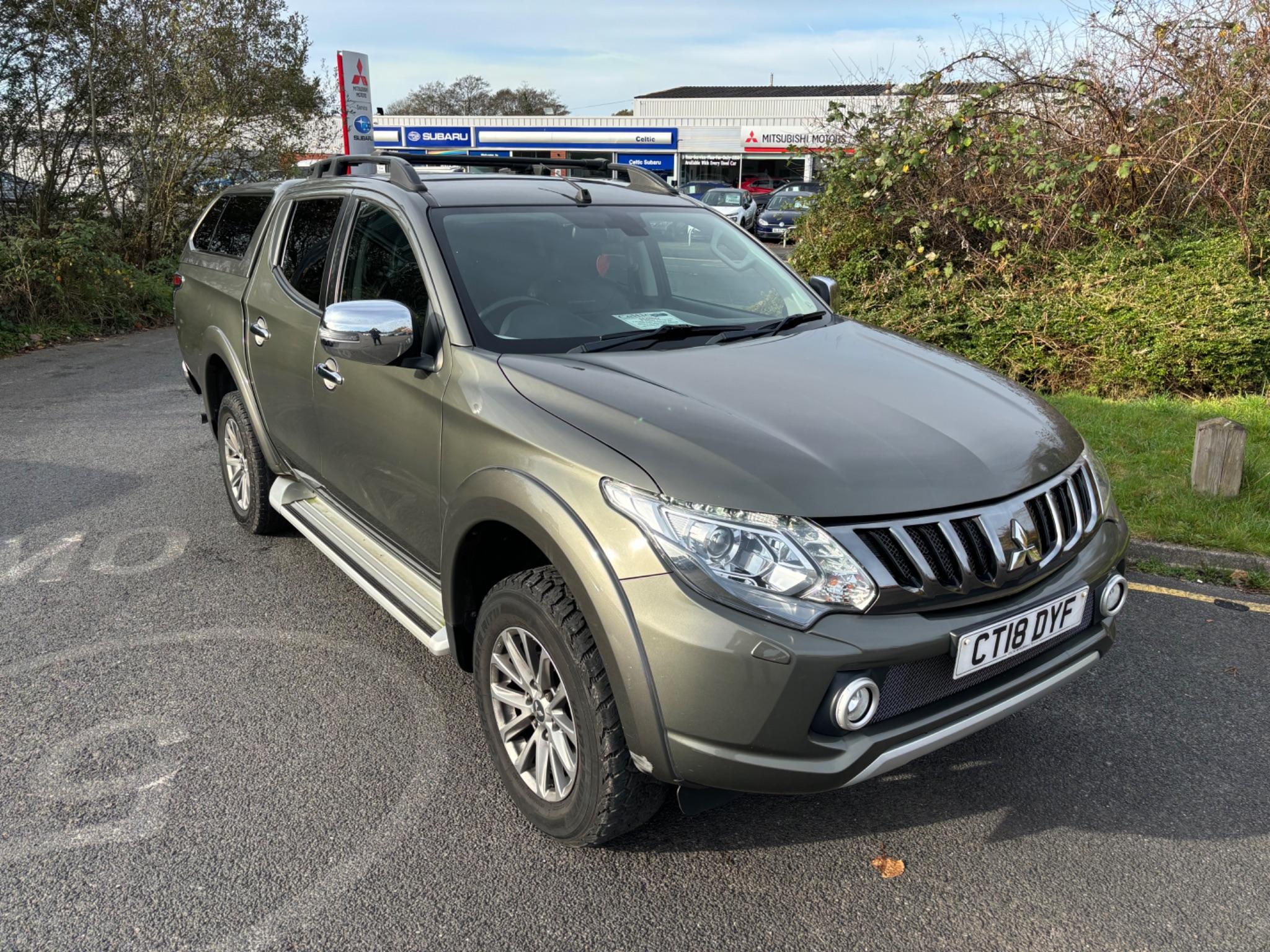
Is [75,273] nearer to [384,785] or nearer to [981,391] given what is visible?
[384,785]

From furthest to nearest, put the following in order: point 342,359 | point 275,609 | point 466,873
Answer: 1. point 275,609
2. point 342,359
3. point 466,873

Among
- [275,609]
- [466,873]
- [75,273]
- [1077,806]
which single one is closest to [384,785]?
[466,873]

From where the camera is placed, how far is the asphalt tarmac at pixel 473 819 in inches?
96.1

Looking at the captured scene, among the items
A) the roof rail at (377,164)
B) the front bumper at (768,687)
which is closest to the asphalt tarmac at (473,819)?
the front bumper at (768,687)

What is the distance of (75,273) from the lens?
1164 cm

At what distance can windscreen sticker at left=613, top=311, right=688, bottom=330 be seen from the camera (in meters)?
3.34

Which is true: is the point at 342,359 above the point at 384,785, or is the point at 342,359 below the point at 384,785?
Answer: above

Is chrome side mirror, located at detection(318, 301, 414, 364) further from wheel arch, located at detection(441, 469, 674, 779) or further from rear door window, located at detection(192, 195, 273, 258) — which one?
rear door window, located at detection(192, 195, 273, 258)

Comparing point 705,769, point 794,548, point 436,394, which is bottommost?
point 705,769

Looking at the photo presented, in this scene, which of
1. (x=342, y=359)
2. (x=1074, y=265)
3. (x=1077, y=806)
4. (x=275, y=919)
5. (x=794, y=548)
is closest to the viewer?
(x=794, y=548)

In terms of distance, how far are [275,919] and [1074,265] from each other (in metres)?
7.97

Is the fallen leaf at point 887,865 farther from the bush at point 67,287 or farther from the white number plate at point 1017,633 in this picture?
the bush at point 67,287

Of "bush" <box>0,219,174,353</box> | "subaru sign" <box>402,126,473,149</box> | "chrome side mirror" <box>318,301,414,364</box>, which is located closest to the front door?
"chrome side mirror" <box>318,301,414,364</box>

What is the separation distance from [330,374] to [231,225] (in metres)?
2.13
